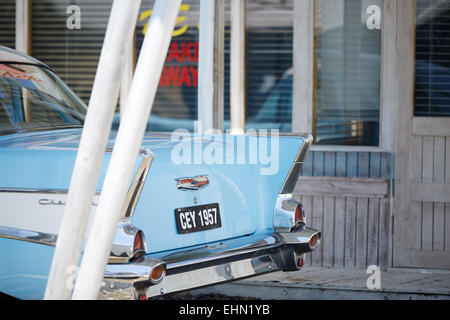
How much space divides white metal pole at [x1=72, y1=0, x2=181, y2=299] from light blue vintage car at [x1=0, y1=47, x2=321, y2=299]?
0.57m

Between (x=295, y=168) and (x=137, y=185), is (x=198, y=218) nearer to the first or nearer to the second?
(x=137, y=185)

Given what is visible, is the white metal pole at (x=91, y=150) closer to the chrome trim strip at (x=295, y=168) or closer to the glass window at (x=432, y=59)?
the chrome trim strip at (x=295, y=168)

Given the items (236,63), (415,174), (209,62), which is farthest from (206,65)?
(415,174)

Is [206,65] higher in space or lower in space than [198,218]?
higher

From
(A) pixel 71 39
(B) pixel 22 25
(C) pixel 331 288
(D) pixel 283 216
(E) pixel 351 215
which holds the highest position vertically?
(B) pixel 22 25

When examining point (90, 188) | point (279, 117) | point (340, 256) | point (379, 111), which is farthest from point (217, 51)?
point (90, 188)

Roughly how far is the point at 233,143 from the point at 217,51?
1.66 m

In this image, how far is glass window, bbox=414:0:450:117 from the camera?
6.59m

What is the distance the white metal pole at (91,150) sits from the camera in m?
2.57

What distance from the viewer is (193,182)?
3664mm

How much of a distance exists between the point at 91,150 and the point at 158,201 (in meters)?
0.91

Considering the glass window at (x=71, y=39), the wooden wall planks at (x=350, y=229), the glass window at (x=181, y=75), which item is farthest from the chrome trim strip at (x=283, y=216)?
the glass window at (x=71, y=39)

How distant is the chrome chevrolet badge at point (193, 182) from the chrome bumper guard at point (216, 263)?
0.34 meters

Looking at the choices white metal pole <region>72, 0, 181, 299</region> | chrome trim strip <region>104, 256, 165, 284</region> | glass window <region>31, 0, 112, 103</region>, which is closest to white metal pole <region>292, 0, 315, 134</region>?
glass window <region>31, 0, 112, 103</region>
